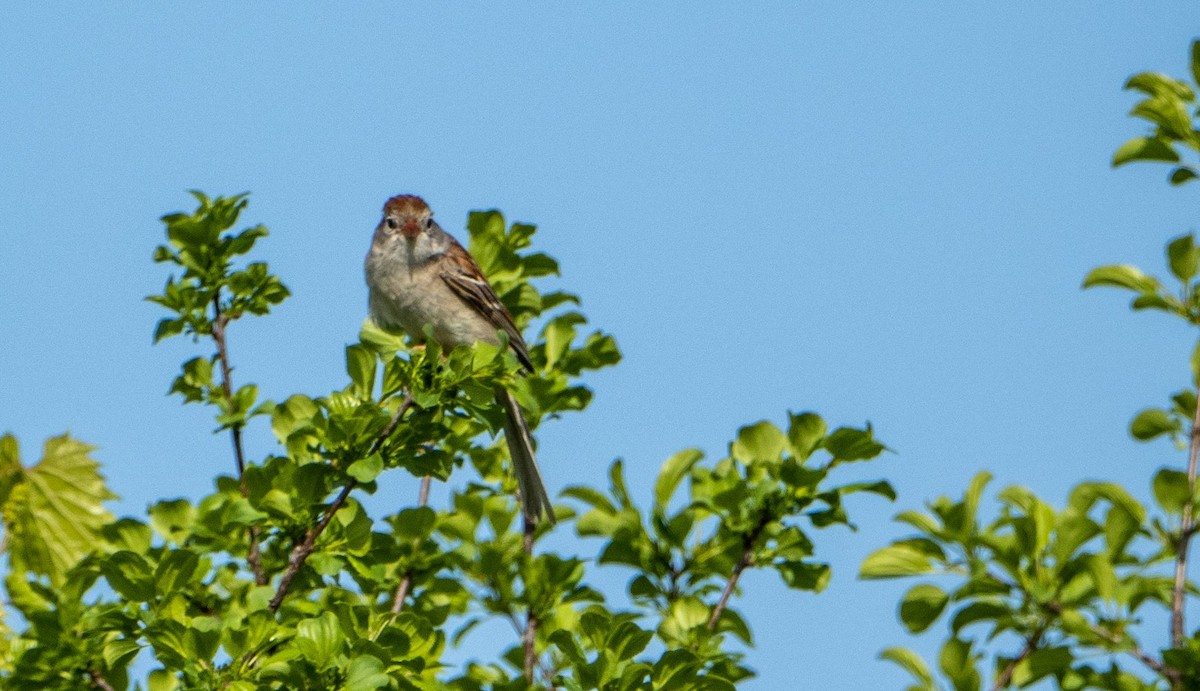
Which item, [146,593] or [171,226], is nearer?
[146,593]

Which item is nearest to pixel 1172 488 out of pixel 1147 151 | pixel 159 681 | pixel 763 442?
pixel 1147 151

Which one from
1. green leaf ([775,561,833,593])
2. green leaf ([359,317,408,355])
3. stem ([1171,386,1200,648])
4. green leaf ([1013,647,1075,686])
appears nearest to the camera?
stem ([1171,386,1200,648])

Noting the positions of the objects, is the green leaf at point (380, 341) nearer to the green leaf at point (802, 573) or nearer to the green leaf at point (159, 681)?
the green leaf at point (159, 681)

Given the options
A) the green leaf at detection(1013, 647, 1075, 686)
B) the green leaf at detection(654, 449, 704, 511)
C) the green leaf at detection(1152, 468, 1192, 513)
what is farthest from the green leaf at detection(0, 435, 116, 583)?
the green leaf at detection(1152, 468, 1192, 513)

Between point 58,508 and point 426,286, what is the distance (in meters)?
2.42

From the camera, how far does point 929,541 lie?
4.92 meters

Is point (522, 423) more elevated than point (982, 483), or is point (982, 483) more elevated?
point (522, 423)

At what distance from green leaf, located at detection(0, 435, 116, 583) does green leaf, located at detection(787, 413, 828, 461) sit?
2.98 meters

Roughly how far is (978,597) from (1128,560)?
0.51 metres

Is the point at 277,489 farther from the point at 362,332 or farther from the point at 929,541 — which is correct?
the point at 929,541

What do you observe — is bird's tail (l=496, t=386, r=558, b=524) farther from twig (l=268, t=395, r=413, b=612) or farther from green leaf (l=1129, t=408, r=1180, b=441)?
green leaf (l=1129, t=408, r=1180, b=441)

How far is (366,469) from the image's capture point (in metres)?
5.11

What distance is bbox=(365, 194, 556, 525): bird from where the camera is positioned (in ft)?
25.5

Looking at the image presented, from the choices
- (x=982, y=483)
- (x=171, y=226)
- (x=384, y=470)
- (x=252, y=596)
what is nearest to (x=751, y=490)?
(x=982, y=483)
